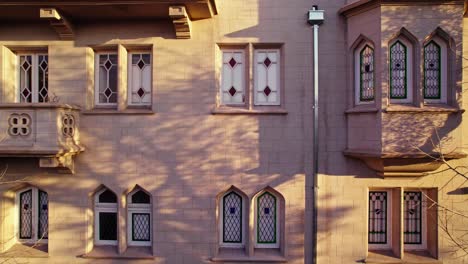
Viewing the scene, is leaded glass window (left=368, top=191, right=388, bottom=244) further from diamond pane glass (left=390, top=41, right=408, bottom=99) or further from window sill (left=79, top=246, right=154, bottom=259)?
window sill (left=79, top=246, right=154, bottom=259)

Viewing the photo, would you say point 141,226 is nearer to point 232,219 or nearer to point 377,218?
point 232,219

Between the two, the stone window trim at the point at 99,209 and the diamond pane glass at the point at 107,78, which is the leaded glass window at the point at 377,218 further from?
the diamond pane glass at the point at 107,78

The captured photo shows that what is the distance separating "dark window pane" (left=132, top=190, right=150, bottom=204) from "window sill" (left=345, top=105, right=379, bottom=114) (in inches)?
177

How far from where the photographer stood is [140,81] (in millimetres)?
7574

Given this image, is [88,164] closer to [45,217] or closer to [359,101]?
[45,217]

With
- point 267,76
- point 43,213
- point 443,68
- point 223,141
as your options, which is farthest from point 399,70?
point 43,213

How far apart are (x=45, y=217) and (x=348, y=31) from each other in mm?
7491

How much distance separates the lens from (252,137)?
23.7 ft

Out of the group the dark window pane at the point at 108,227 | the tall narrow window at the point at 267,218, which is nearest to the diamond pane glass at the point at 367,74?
the tall narrow window at the point at 267,218

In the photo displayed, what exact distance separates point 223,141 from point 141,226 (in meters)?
2.55

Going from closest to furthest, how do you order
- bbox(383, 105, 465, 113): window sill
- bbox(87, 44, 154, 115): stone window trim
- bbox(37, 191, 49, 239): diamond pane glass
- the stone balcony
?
the stone balcony → bbox(383, 105, 465, 113): window sill → bbox(87, 44, 154, 115): stone window trim → bbox(37, 191, 49, 239): diamond pane glass

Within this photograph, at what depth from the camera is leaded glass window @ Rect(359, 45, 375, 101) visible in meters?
6.99

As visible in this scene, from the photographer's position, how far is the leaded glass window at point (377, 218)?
7438mm

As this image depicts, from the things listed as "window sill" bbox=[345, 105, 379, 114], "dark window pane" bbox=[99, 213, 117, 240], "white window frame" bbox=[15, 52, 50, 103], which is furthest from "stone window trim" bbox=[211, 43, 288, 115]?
"white window frame" bbox=[15, 52, 50, 103]
